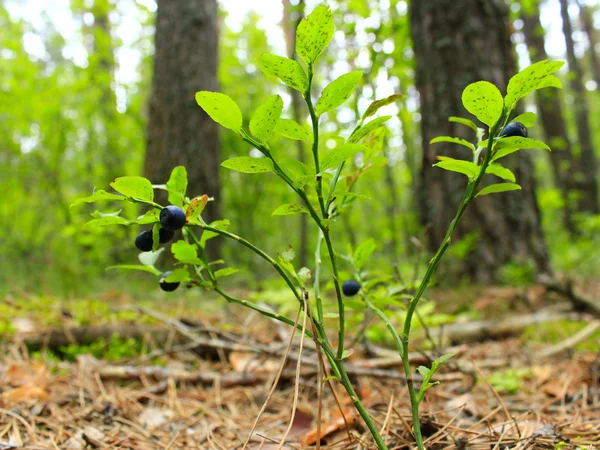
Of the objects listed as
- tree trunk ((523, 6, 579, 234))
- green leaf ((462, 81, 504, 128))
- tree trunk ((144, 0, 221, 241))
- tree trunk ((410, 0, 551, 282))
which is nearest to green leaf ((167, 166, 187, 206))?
green leaf ((462, 81, 504, 128))

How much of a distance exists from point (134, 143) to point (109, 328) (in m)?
5.14

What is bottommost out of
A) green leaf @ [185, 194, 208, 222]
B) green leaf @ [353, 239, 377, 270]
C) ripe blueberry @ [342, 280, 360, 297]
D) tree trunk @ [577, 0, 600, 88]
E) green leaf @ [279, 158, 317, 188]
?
ripe blueberry @ [342, 280, 360, 297]

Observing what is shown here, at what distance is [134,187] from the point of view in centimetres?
81

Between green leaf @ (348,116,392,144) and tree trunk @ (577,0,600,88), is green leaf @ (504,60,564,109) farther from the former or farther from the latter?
tree trunk @ (577,0,600,88)

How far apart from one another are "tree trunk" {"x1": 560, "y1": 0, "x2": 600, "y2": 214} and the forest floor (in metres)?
9.04

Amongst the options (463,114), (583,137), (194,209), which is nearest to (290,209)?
(194,209)

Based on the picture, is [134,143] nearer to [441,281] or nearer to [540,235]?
[441,281]

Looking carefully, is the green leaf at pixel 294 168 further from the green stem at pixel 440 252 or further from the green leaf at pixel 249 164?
the green stem at pixel 440 252

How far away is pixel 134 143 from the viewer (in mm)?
6871

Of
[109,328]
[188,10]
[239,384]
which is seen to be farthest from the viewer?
[188,10]

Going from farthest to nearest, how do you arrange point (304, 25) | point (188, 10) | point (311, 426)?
point (188, 10)
point (311, 426)
point (304, 25)

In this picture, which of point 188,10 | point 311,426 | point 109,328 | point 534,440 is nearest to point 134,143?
point 188,10

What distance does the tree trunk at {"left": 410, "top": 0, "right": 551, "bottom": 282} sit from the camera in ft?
10.9

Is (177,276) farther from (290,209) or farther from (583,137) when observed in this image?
(583,137)
